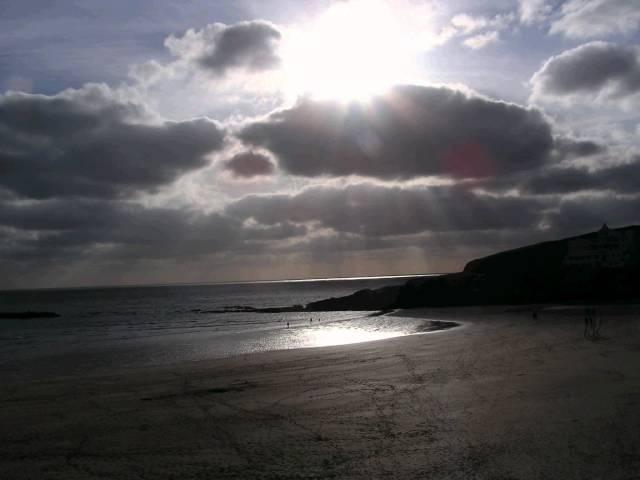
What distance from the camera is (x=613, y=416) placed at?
35.6 ft

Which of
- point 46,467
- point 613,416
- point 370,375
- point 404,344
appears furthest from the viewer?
point 404,344

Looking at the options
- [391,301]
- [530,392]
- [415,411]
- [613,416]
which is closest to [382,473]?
[415,411]

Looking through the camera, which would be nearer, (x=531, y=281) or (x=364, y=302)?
(x=531, y=281)

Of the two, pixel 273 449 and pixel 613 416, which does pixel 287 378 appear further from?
pixel 613 416

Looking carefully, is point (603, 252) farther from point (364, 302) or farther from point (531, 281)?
point (364, 302)

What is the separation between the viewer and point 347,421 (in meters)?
11.4

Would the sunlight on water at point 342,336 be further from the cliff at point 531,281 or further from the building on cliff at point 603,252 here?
the cliff at point 531,281

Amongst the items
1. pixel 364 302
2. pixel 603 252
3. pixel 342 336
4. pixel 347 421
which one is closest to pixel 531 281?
pixel 364 302

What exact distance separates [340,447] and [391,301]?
66896 mm

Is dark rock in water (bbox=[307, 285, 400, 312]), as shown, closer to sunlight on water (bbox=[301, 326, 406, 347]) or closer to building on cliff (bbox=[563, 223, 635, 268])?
sunlight on water (bbox=[301, 326, 406, 347])

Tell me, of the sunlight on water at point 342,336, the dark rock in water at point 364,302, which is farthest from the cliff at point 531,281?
the sunlight on water at point 342,336

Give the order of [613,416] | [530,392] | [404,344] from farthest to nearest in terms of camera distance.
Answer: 1. [404,344]
2. [530,392]
3. [613,416]

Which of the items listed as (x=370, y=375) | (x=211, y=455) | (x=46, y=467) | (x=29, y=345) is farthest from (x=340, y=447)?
(x=29, y=345)

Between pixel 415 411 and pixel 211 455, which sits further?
pixel 415 411
